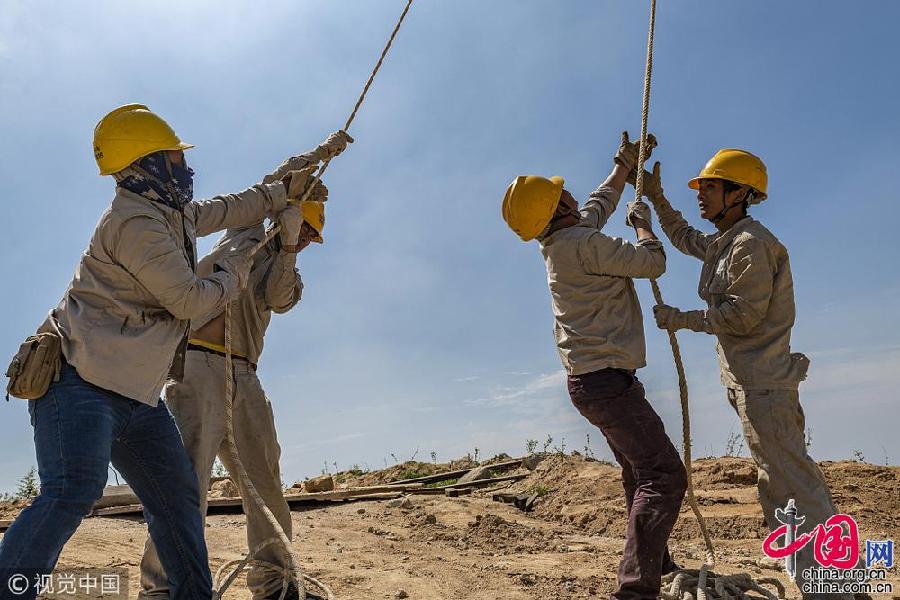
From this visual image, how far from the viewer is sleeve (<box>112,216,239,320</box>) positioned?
3.26 m

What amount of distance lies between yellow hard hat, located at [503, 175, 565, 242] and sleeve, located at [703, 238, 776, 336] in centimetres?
107

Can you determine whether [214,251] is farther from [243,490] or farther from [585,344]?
[585,344]

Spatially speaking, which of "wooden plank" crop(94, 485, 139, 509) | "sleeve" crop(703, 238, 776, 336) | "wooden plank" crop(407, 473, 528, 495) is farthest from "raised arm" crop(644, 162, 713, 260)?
"wooden plank" crop(94, 485, 139, 509)

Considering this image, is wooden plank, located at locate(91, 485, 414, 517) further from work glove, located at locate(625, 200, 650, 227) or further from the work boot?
work glove, located at locate(625, 200, 650, 227)

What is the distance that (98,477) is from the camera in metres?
3.12

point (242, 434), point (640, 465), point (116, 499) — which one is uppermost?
point (242, 434)

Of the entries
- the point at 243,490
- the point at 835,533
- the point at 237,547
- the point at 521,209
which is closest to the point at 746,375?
the point at 835,533

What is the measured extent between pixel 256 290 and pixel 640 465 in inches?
96.3

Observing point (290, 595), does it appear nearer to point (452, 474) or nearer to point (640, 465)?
point (640, 465)

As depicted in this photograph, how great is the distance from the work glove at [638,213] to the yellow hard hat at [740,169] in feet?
1.68

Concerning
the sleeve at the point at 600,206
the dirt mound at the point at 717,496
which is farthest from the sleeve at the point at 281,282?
the dirt mound at the point at 717,496

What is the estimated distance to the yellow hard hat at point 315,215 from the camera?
4938 millimetres

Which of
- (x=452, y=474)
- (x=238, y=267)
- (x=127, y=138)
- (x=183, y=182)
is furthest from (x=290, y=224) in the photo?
(x=452, y=474)

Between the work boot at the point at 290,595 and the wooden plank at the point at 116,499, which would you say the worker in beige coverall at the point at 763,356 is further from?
the wooden plank at the point at 116,499
